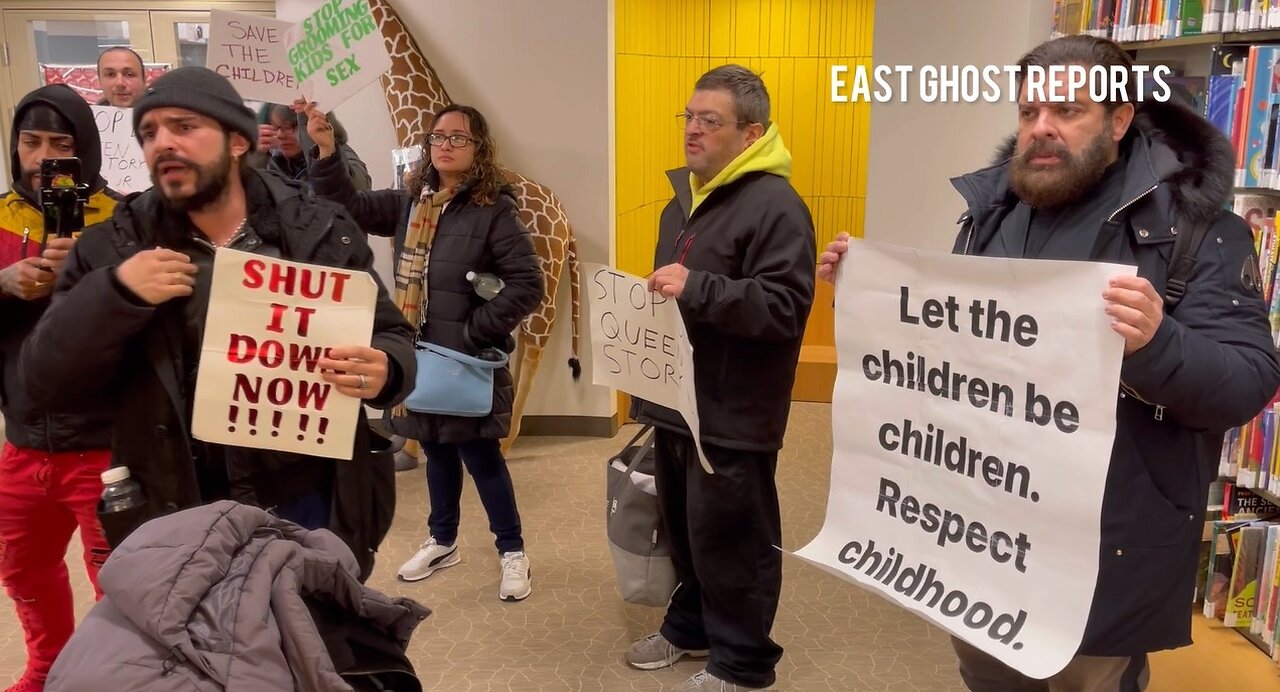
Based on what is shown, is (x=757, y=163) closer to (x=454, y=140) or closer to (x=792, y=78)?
(x=454, y=140)

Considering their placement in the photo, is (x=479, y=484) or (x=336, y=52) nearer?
(x=336, y=52)

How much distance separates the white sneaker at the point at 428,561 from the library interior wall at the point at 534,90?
163 centimetres

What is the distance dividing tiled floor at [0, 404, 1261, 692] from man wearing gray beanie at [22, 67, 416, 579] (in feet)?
3.75

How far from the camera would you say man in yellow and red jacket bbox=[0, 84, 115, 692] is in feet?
7.25

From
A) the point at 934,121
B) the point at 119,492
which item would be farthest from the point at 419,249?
the point at 934,121

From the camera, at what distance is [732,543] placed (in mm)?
2520

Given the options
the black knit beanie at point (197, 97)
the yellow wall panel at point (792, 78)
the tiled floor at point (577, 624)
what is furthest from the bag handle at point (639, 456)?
the yellow wall panel at point (792, 78)

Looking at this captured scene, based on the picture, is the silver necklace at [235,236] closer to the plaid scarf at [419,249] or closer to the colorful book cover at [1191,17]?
the plaid scarf at [419,249]

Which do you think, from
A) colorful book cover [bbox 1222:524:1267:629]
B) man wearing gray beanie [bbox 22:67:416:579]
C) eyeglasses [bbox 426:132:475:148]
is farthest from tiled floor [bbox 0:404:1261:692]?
eyeglasses [bbox 426:132:475:148]

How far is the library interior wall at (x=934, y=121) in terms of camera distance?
3.86m

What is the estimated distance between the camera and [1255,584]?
2906 millimetres

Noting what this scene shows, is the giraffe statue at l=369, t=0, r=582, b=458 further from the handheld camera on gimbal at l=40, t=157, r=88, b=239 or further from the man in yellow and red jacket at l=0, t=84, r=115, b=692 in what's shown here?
the handheld camera on gimbal at l=40, t=157, r=88, b=239

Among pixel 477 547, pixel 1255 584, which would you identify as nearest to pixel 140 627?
pixel 477 547

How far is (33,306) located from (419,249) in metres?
1.24
